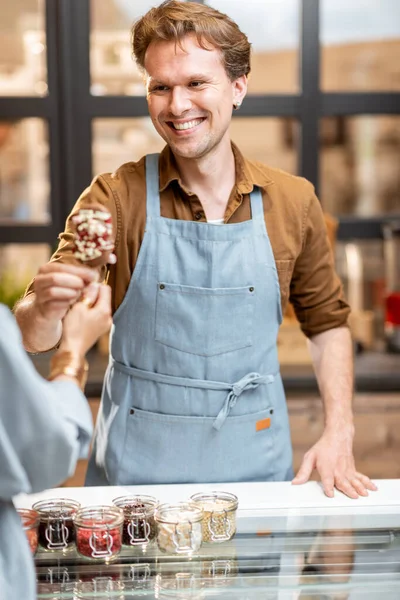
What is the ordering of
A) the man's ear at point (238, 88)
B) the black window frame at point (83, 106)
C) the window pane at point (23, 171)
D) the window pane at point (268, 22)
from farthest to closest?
1. the window pane at point (23, 171)
2. the window pane at point (268, 22)
3. the black window frame at point (83, 106)
4. the man's ear at point (238, 88)

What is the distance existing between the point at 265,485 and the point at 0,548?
80 centimetres

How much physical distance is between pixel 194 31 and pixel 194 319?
0.62 metres

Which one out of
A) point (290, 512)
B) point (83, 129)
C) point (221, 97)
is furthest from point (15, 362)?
point (83, 129)

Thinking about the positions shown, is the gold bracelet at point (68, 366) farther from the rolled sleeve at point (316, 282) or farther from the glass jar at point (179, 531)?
the rolled sleeve at point (316, 282)

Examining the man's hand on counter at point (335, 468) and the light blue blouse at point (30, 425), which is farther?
the man's hand on counter at point (335, 468)

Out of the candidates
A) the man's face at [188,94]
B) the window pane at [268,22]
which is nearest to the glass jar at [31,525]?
the man's face at [188,94]

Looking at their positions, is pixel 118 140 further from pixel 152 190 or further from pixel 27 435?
pixel 27 435

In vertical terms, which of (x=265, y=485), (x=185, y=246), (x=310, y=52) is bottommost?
(x=265, y=485)

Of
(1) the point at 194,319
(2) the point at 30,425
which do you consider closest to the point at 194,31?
(1) the point at 194,319

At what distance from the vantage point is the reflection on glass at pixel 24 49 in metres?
3.79

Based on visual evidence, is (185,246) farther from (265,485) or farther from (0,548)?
(0,548)

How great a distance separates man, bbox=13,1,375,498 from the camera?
73.6 inches

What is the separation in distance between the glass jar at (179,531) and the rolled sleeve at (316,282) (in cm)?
84

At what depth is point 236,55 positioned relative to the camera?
1.92 m
